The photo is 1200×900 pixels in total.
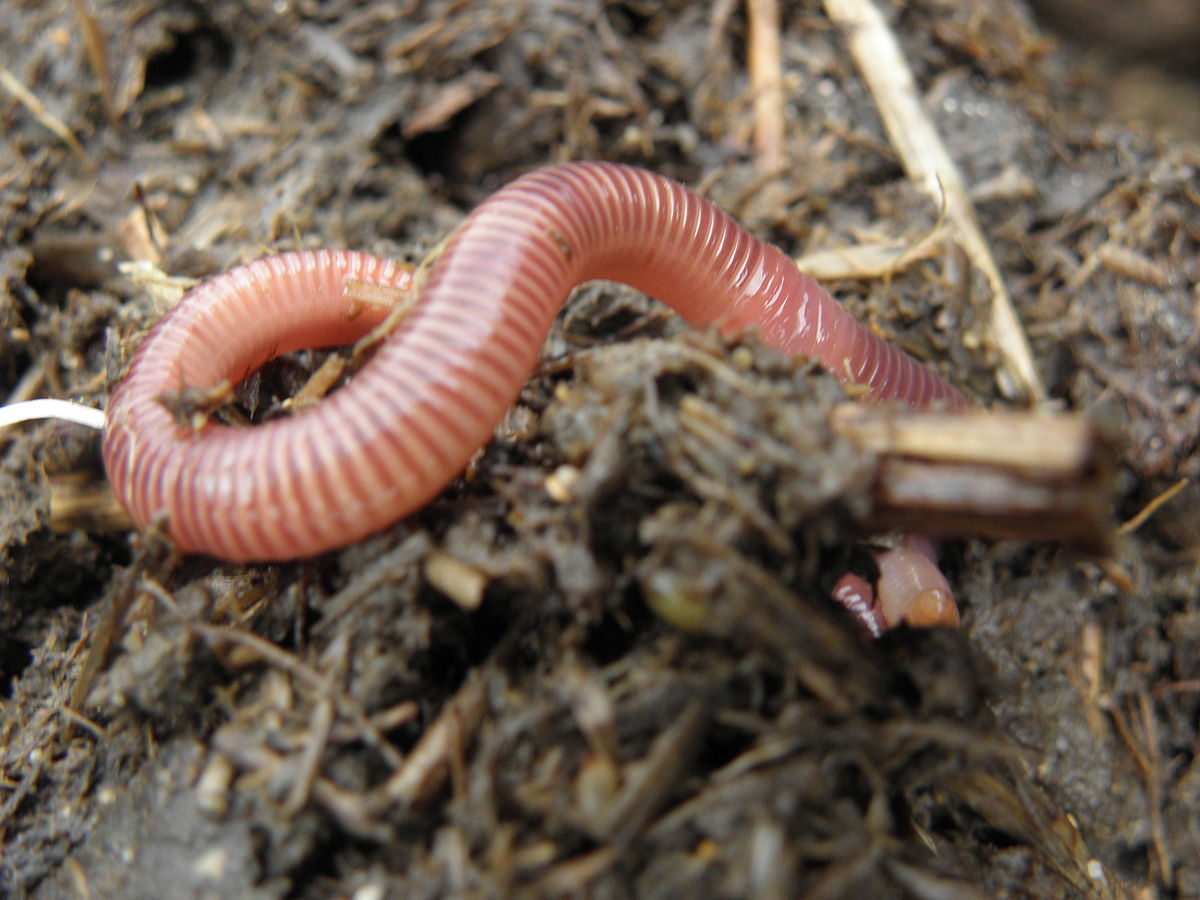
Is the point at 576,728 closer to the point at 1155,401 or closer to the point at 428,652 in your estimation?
the point at 428,652

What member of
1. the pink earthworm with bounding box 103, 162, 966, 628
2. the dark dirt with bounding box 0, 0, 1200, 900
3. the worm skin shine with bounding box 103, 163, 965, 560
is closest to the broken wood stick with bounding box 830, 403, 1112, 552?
the dark dirt with bounding box 0, 0, 1200, 900

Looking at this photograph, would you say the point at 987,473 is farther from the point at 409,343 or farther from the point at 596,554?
the point at 409,343

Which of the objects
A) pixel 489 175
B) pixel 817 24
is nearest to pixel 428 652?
pixel 489 175

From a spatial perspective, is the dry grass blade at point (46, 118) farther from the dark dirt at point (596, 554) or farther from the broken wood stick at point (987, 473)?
the broken wood stick at point (987, 473)

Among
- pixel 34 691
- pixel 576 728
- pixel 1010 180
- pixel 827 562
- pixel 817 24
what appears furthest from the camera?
pixel 817 24

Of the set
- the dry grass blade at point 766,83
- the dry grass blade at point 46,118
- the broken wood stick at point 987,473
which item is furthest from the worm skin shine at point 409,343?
the dry grass blade at point 46,118
